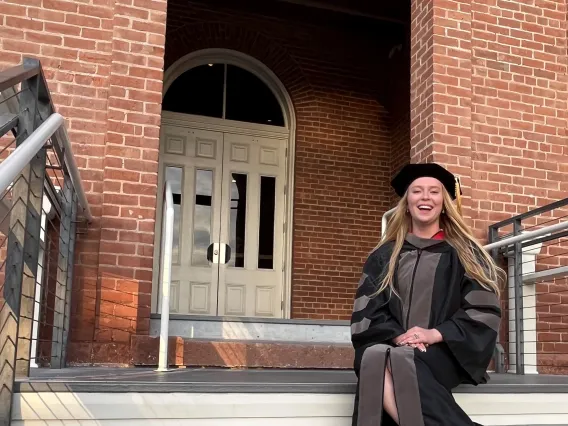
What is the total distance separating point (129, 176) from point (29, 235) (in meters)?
2.12

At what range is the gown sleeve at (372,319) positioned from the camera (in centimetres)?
270

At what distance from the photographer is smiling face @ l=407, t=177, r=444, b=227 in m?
2.89

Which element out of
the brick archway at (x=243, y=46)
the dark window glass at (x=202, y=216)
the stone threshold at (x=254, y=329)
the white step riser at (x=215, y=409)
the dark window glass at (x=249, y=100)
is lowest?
the white step riser at (x=215, y=409)

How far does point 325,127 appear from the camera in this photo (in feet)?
27.0

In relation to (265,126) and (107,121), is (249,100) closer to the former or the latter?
(265,126)

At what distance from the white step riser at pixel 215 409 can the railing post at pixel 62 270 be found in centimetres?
153

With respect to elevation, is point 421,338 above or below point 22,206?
below

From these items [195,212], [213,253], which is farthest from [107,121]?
[213,253]

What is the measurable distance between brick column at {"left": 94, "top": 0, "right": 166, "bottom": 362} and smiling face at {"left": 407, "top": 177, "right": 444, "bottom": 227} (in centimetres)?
217

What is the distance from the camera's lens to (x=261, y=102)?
826cm

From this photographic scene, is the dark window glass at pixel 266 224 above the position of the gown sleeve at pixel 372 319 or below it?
above

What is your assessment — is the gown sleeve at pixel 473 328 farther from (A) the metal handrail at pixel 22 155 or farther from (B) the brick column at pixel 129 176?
(B) the brick column at pixel 129 176

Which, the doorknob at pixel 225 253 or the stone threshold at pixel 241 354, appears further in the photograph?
the doorknob at pixel 225 253

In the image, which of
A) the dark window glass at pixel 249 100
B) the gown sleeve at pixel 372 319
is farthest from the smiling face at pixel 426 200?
the dark window glass at pixel 249 100
